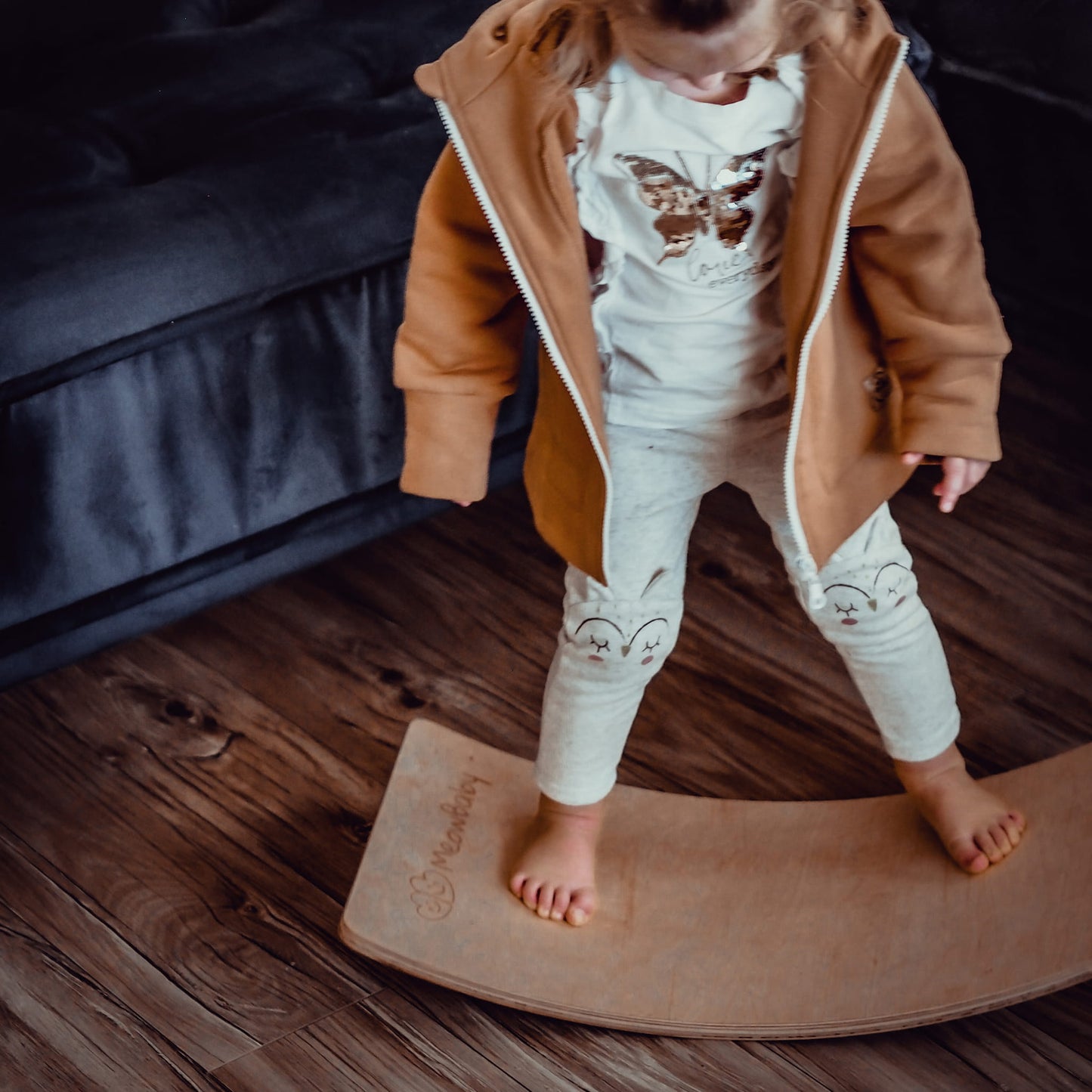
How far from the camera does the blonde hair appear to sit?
68 cm

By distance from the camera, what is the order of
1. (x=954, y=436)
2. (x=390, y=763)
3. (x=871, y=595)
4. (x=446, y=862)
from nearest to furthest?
(x=954, y=436) → (x=871, y=595) → (x=446, y=862) → (x=390, y=763)

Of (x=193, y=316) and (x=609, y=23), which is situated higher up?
(x=609, y=23)

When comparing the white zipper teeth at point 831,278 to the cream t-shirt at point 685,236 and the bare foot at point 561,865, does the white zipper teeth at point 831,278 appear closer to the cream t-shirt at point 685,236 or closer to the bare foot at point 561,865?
the cream t-shirt at point 685,236

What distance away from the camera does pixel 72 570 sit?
45.2 inches

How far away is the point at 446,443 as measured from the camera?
0.86 metres

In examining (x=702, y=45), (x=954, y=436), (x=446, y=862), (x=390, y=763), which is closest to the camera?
(x=702, y=45)

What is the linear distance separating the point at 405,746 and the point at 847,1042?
0.40 meters

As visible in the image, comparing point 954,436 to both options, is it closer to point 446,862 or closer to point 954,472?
point 954,472

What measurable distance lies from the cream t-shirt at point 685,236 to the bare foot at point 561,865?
319mm

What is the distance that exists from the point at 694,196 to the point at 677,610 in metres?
0.29

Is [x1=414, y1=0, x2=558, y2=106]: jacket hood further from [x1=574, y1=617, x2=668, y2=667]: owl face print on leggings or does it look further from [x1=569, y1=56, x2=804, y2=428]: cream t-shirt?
[x1=574, y1=617, x2=668, y2=667]: owl face print on leggings

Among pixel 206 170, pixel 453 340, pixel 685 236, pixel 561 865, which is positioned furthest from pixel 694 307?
pixel 206 170

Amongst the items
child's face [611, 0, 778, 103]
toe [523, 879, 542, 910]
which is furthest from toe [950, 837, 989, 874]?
child's face [611, 0, 778, 103]

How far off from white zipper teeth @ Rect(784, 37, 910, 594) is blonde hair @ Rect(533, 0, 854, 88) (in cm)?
5
